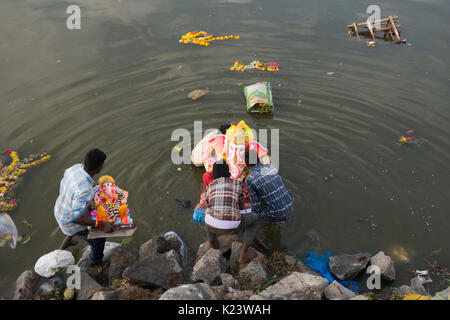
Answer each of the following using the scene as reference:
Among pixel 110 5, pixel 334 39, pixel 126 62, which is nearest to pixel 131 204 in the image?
pixel 126 62

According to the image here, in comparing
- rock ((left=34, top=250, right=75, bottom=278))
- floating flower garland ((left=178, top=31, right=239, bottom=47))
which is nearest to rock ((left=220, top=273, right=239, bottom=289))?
rock ((left=34, top=250, right=75, bottom=278))

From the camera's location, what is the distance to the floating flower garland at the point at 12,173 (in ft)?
19.3

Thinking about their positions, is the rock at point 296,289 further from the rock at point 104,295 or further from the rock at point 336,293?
the rock at point 104,295

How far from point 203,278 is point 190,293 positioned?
979 millimetres

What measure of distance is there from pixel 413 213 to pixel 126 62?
355 inches

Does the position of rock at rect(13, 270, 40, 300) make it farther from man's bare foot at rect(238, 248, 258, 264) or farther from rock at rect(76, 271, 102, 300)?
man's bare foot at rect(238, 248, 258, 264)

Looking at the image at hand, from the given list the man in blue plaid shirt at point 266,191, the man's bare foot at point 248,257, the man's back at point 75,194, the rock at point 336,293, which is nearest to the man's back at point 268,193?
the man in blue plaid shirt at point 266,191

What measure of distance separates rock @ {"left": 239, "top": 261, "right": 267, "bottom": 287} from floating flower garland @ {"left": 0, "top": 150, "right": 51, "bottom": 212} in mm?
Answer: 4446

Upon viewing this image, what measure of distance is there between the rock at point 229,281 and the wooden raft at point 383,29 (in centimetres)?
1054

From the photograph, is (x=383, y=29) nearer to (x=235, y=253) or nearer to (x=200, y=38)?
(x=200, y=38)

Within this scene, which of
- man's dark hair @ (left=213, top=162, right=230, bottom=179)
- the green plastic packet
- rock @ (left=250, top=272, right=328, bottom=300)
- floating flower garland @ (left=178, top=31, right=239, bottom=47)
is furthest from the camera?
floating flower garland @ (left=178, top=31, right=239, bottom=47)

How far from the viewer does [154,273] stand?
4109 millimetres

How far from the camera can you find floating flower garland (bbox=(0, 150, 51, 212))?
587 cm

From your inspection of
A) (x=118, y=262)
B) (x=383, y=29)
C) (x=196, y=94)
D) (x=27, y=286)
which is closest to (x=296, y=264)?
(x=118, y=262)
